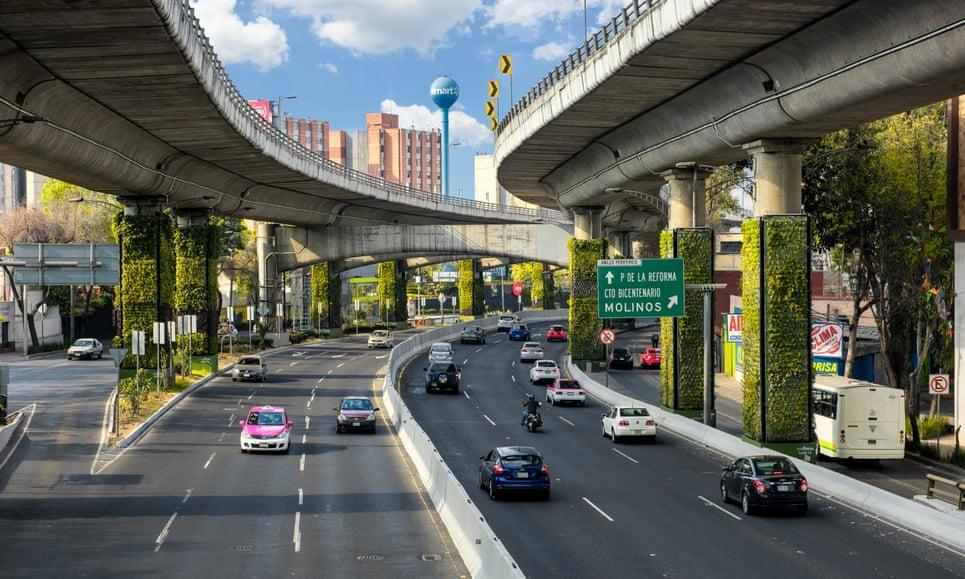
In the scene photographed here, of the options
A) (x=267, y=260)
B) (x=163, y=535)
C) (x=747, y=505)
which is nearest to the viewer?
(x=163, y=535)

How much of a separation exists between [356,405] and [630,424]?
10184mm

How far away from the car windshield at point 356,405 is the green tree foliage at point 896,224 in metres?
19.6

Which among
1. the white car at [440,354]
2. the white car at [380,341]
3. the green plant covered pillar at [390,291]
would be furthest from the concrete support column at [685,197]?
the green plant covered pillar at [390,291]

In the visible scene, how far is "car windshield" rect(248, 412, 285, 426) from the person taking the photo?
38625 mm

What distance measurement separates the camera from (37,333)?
9506cm

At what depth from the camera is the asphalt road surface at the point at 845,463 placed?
1342 inches

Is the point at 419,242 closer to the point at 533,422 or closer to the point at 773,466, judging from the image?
the point at 533,422

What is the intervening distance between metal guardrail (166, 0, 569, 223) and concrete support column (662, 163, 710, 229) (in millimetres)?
18390

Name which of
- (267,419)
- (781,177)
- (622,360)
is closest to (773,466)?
(781,177)

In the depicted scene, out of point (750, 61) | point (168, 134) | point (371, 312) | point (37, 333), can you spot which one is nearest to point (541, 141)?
point (168, 134)

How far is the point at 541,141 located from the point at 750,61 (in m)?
22.0

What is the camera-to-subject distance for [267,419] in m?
38.9

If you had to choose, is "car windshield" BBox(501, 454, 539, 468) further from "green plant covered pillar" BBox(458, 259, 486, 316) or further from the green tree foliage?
"green plant covered pillar" BBox(458, 259, 486, 316)

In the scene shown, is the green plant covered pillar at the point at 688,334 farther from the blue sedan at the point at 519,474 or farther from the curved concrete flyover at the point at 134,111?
the blue sedan at the point at 519,474
